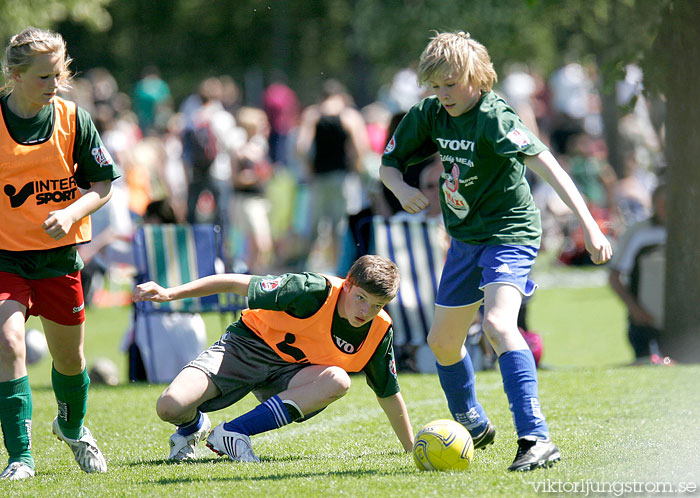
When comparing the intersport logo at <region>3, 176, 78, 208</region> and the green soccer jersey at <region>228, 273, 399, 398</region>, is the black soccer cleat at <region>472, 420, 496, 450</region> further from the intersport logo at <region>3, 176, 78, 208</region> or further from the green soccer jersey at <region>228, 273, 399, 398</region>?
the intersport logo at <region>3, 176, 78, 208</region>

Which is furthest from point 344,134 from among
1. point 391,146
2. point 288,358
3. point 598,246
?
point 598,246

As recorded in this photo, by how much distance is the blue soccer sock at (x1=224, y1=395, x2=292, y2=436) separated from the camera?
521cm

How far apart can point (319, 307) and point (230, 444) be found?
78cm

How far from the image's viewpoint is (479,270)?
5121 millimetres

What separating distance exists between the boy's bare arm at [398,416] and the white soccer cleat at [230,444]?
694mm

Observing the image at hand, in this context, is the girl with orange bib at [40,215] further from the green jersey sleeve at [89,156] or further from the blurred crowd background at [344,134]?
the blurred crowd background at [344,134]

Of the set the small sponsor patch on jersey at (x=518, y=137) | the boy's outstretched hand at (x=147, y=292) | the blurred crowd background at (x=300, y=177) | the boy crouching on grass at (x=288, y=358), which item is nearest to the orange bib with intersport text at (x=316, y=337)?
the boy crouching on grass at (x=288, y=358)

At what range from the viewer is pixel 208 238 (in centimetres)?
902

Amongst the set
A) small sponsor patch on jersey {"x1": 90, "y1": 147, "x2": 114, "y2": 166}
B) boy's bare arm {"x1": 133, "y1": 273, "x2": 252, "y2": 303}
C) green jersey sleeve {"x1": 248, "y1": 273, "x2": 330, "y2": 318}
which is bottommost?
green jersey sleeve {"x1": 248, "y1": 273, "x2": 330, "y2": 318}

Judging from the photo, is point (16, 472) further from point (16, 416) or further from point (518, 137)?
point (518, 137)

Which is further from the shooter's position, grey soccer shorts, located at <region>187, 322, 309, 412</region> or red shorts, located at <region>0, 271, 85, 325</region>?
grey soccer shorts, located at <region>187, 322, 309, 412</region>

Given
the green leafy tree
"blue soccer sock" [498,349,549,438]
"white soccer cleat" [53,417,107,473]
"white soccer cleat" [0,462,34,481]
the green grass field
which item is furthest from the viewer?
the green leafy tree

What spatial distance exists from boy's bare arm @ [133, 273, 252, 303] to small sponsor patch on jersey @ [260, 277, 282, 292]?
2.8 inches

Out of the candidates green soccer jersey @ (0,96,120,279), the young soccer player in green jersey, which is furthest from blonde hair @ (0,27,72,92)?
the young soccer player in green jersey
